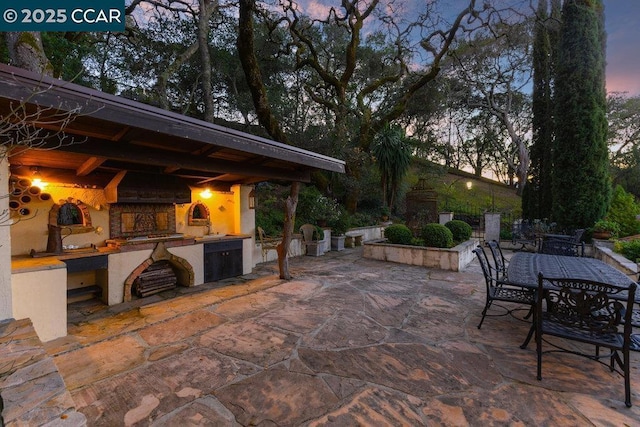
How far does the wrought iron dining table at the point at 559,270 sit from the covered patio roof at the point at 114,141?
10.5 ft

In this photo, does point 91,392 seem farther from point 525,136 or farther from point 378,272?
point 525,136

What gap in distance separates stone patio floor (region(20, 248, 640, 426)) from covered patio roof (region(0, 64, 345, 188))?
6.87ft

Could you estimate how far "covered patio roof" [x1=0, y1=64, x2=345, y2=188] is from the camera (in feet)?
6.67

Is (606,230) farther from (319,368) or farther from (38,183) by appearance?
(38,183)

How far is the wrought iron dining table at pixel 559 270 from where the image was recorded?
3005 millimetres

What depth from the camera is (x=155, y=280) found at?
4.98 meters

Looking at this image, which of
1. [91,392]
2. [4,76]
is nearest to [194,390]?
[91,392]

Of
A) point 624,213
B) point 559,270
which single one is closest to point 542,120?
point 624,213

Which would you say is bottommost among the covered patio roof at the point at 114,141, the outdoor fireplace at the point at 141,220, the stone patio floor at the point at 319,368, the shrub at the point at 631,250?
the stone patio floor at the point at 319,368

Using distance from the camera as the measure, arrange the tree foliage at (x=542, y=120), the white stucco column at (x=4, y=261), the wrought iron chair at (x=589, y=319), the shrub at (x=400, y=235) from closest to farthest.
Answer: the wrought iron chair at (x=589, y=319) < the white stucco column at (x=4, y=261) < the shrub at (x=400, y=235) < the tree foliage at (x=542, y=120)

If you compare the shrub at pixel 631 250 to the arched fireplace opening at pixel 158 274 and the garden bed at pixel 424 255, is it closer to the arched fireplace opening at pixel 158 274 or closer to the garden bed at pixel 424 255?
the garden bed at pixel 424 255

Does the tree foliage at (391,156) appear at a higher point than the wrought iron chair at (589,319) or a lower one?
higher

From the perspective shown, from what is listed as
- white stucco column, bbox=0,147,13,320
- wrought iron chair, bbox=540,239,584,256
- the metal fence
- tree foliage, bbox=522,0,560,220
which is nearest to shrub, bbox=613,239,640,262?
wrought iron chair, bbox=540,239,584,256

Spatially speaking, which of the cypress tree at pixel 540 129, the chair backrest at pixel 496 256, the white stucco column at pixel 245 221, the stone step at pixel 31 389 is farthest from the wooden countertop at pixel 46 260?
the cypress tree at pixel 540 129
